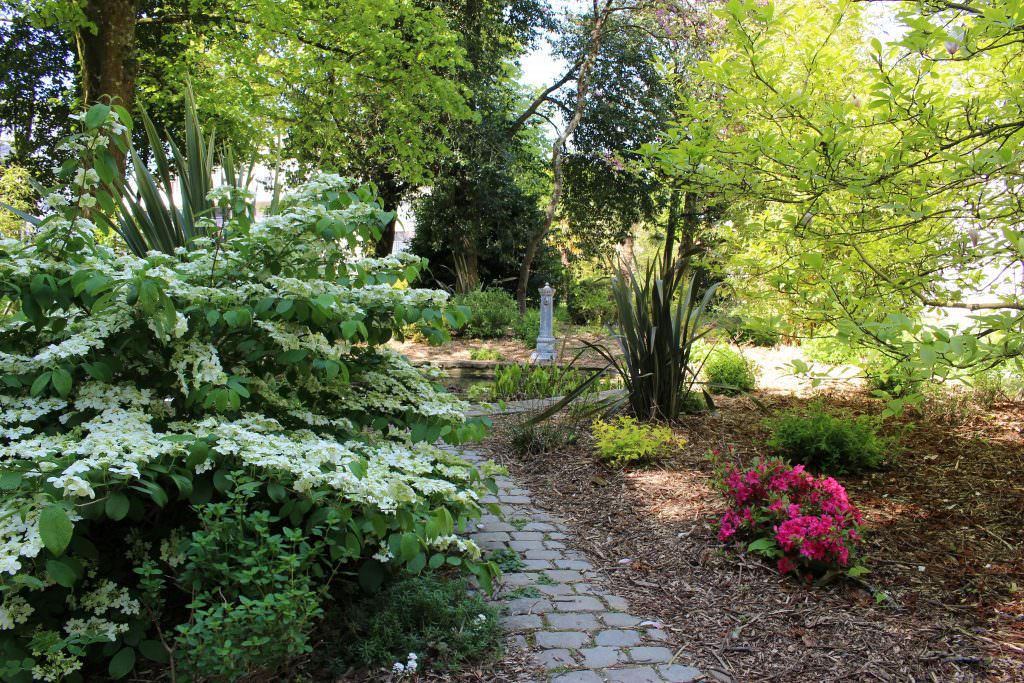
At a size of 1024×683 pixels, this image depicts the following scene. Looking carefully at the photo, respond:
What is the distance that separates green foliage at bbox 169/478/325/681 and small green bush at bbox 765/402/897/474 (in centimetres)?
273

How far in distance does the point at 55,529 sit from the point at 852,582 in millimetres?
2603

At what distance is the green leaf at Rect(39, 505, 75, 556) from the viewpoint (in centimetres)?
146

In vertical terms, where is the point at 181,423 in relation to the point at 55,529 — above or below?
above

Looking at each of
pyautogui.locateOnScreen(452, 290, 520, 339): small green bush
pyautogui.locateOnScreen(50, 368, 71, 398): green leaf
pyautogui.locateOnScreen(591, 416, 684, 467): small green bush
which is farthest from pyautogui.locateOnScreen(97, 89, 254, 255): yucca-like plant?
pyautogui.locateOnScreen(452, 290, 520, 339): small green bush

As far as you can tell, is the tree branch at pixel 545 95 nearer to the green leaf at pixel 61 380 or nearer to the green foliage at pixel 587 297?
the green foliage at pixel 587 297

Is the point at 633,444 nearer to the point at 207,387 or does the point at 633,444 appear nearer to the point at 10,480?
the point at 207,387

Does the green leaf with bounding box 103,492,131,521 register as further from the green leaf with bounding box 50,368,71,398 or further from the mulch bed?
the mulch bed

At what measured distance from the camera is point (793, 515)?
2.73m

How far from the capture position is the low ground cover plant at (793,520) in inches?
103

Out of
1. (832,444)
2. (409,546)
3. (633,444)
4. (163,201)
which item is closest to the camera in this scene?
(409,546)

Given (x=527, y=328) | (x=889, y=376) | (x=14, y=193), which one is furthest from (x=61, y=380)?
(x=14, y=193)

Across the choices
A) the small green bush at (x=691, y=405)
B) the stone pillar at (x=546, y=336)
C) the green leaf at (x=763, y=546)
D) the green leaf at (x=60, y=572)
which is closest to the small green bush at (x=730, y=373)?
the small green bush at (x=691, y=405)

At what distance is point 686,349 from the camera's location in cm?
471

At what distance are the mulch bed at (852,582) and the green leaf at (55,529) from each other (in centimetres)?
179
